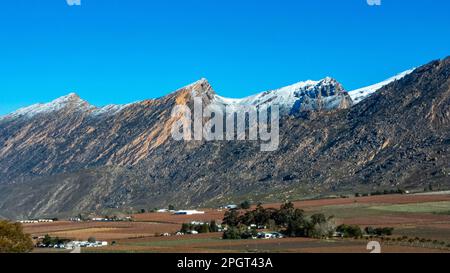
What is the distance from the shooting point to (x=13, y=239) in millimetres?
107688

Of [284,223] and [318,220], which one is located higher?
[318,220]

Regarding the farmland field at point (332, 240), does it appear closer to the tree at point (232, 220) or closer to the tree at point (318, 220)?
the tree at point (232, 220)

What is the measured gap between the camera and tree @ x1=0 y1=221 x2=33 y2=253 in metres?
102

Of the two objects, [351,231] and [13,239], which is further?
[351,231]

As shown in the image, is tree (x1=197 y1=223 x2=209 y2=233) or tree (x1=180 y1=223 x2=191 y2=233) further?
tree (x1=180 y1=223 x2=191 y2=233)

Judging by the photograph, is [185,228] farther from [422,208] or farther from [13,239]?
[13,239]

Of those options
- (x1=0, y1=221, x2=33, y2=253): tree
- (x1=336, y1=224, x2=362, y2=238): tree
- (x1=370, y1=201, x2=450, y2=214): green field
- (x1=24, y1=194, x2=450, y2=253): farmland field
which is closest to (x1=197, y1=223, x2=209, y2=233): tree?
(x1=24, y1=194, x2=450, y2=253): farmland field

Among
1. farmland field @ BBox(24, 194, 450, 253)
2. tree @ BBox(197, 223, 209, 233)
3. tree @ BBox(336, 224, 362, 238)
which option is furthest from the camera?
tree @ BBox(197, 223, 209, 233)

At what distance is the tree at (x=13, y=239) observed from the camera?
10194 cm

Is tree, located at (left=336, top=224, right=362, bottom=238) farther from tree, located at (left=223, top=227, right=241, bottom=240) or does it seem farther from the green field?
the green field

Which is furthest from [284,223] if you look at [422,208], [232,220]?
[422,208]

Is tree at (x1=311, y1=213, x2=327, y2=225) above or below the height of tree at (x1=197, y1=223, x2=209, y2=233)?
above

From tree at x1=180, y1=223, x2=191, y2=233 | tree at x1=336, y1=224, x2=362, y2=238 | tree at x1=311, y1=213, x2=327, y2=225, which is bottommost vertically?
tree at x1=180, y1=223, x2=191, y2=233
